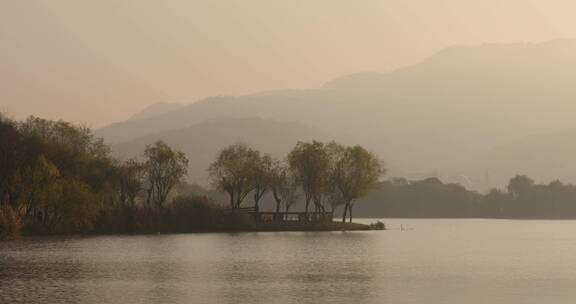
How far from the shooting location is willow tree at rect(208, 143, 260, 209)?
154 metres

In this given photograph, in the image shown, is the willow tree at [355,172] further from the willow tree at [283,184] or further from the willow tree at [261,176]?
the willow tree at [261,176]

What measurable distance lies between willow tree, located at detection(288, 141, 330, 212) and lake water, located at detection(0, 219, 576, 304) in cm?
4975

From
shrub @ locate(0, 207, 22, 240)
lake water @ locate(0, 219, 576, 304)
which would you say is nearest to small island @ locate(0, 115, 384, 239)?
shrub @ locate(0, 207, 22, 240)

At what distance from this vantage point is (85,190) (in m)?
117

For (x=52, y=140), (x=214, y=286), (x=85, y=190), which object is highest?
(x=52, y=140)

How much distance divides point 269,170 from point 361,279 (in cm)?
9534

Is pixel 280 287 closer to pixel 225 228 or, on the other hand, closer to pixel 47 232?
pixel 47 232

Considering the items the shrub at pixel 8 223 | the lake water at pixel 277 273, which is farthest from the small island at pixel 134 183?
the lake water at pixel 277 273

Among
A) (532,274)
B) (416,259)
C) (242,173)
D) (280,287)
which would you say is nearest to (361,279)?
(280,287)

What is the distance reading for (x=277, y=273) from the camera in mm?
66188

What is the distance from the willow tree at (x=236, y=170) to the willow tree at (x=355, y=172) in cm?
1486

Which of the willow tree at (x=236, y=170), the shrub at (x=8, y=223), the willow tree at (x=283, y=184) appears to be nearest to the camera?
the shrub at (x=8, y=223)

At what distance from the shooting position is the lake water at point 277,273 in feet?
166

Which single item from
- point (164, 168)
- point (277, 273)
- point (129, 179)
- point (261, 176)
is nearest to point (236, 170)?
point (261, 176)
